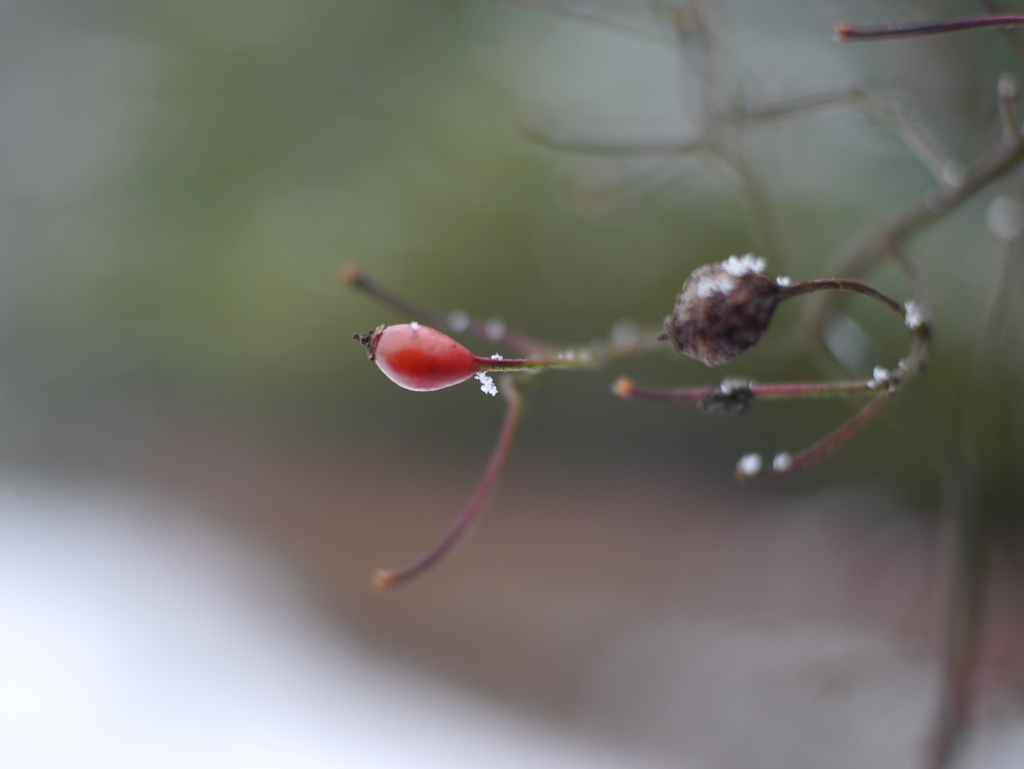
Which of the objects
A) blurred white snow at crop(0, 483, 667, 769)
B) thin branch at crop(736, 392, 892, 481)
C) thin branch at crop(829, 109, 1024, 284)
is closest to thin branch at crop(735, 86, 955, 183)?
thin branch at crop(829, 109, 1024, 284)

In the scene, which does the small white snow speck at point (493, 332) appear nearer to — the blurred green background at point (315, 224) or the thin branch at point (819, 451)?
the thin branch at point (819, 451)

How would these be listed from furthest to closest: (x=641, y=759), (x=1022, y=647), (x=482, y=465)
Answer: (x=482, y=465), (x=641, y=759), (x=1022, y=647)

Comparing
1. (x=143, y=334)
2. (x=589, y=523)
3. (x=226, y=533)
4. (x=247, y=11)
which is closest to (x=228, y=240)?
(x=143, y=334)

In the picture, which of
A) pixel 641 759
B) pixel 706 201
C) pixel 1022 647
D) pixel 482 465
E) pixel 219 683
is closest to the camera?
pixel 1022 647

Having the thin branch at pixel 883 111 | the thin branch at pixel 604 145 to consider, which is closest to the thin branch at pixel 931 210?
the thin branch at pixel 883 111

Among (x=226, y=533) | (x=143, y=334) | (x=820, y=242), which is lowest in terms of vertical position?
(x=226, y=533)

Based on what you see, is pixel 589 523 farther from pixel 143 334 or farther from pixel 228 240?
pixel 143 334

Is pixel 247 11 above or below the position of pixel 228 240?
above
